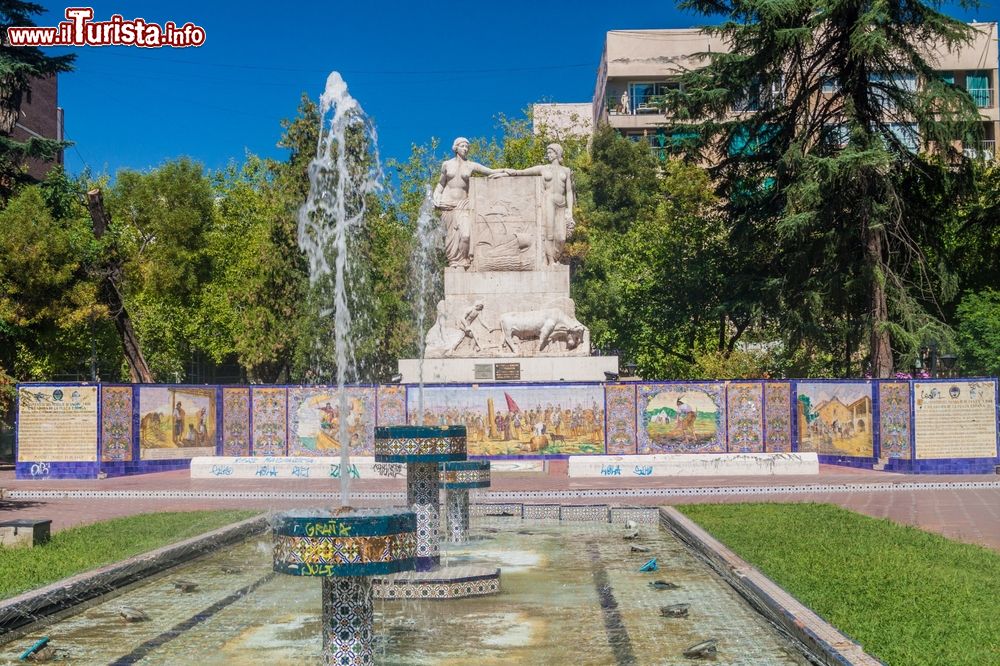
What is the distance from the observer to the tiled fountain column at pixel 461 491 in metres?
11.5

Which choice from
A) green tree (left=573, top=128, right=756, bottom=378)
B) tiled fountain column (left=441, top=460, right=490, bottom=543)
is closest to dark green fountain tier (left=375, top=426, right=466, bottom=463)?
tiled fountain column (left=441, top=460, right=490, bottom=543)

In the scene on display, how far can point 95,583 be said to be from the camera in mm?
8773

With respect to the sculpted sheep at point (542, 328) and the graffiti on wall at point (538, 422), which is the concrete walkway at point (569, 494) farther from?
the sculpted sheep at point (542, 328)

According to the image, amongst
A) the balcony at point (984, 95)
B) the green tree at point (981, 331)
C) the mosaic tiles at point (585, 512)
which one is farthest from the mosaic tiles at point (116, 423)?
the balcony at point (984, 95)

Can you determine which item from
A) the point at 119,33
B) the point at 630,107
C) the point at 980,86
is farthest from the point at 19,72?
the point at 980,86

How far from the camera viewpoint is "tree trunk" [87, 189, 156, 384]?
28.9 metres

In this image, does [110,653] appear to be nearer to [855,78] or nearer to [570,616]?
[570,616]

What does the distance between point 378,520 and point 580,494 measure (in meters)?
11.8

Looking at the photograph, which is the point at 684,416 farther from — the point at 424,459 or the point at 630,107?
the point at 630,107

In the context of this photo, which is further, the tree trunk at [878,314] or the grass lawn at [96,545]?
the tree trunk at [878,314]

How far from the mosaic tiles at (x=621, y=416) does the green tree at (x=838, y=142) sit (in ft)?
19.6

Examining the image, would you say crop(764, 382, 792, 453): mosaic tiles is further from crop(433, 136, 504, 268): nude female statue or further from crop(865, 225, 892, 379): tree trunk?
crop(433, 136, 504, 268): nude female statue

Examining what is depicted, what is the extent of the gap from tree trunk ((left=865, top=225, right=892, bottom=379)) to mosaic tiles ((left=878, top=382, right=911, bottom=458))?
4832 millimetres

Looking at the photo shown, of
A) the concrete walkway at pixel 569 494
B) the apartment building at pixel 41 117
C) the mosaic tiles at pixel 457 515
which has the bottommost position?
the concrete walkway at pixel 569 494
